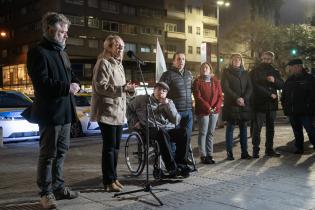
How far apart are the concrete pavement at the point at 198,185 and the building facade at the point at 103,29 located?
48958 mm

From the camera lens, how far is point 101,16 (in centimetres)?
6319

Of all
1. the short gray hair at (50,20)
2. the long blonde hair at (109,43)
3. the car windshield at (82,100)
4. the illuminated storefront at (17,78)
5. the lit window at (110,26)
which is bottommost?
the car windshield at (82,100)

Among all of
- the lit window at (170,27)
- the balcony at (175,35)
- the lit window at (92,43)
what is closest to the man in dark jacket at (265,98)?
the lit window at (92,43)

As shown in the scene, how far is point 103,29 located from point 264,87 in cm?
5588

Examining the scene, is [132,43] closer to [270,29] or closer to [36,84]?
[270,29]

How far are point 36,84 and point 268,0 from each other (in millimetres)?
64558

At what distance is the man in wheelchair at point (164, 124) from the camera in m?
7.05

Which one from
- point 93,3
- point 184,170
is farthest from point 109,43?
point 93,3

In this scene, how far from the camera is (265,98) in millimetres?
9508

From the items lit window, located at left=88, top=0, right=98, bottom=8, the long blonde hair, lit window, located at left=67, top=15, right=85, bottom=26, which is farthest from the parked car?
lit window, located at left=88, top=0, right=98, bottom=8

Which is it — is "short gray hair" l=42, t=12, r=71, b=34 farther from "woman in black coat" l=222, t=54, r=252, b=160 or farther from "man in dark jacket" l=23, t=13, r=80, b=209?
"woman in black coat" l=222, t=54, r=252, b=160

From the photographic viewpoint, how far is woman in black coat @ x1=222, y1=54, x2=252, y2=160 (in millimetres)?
9148

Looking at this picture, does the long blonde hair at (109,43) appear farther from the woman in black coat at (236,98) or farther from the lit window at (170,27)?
the lit window at (170,27)

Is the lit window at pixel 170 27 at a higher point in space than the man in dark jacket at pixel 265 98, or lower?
higher
